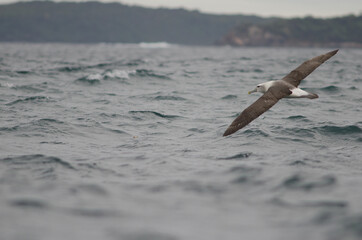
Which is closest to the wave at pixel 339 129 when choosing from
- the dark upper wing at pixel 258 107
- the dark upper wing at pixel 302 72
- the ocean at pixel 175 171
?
the ocean at pixel 175 171

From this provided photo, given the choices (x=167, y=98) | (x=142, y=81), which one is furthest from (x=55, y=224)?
(x=142, y=81)

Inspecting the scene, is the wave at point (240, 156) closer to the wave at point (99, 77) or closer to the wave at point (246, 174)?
the wave at point (246, 174)

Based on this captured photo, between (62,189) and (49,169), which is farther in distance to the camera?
(49,169)

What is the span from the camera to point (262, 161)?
7684 millimetres

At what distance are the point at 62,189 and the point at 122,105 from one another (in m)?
7.87

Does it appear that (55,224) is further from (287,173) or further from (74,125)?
(74,125)

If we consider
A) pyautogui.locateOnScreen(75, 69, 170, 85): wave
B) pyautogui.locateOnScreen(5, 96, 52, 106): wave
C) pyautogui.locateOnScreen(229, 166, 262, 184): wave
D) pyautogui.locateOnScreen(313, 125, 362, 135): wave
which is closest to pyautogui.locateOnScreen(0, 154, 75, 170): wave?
pyautogui.locateOnScreen(229, 166, 262, 184): wave

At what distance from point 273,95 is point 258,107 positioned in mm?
639

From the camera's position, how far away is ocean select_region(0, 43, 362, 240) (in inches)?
195

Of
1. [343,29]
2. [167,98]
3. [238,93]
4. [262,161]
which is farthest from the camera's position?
[343,29]

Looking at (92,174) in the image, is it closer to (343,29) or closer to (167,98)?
(167,98)

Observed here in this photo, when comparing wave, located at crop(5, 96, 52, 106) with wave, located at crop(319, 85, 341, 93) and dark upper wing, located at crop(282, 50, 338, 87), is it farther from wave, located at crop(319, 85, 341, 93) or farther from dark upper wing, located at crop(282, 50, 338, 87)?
wave, located at crop(319, 85, 341, 93)

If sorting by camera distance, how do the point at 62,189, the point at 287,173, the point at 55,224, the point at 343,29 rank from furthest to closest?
1. the point at 343,29
2. the point at 287,173
3. the point at 62,189
4. the point at 55,224

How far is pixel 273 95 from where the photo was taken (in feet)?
29.0
